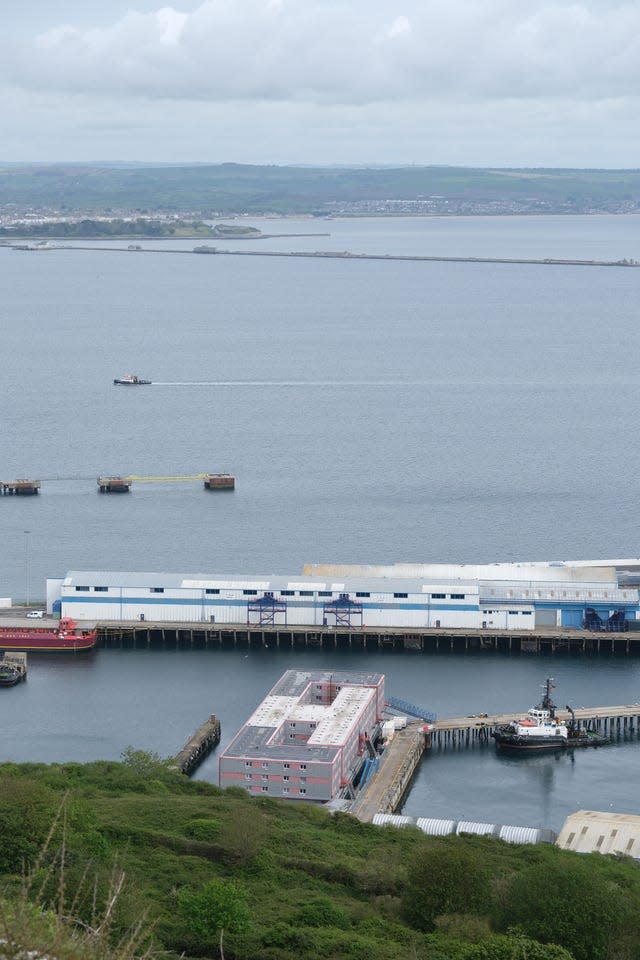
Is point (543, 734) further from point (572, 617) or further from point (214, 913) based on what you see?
point (214, 913)

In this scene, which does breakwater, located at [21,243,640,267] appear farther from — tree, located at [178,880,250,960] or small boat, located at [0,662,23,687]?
tree, located at [178,880,250,960]

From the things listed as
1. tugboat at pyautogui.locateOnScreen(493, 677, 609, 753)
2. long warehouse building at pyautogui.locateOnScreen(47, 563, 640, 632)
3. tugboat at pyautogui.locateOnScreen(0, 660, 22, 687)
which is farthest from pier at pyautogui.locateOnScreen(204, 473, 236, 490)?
tugboat at pyautogui.locateOnScreen(493, 677, 609, 753)

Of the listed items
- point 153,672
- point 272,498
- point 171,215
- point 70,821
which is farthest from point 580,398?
point 171,215

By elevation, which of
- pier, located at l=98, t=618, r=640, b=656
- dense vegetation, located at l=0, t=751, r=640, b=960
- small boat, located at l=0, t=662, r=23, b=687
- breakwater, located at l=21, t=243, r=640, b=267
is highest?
breakwater, located at l=21, t=243, r=640, b=267

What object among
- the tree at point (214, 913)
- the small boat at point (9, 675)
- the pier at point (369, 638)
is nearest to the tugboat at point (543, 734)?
the pier at point (369, 638)

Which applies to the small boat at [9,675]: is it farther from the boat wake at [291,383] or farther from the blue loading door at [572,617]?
the boat wake at [291,383]

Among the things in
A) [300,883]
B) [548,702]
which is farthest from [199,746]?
[300,883]
